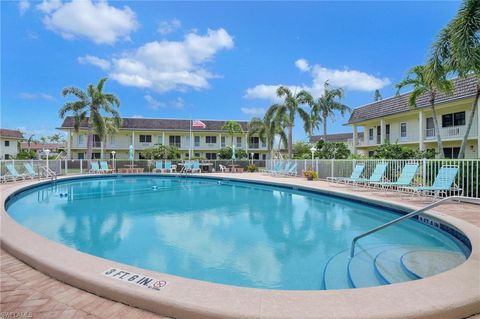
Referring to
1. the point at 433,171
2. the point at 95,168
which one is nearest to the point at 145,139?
the point at 95,168

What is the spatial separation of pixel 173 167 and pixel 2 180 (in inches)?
521

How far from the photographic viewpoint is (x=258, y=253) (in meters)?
5.68

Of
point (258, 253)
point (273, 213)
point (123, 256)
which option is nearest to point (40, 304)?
point (123, 256)

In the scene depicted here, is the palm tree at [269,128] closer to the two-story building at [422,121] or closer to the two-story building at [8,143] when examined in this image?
the two-story building at [422,121]

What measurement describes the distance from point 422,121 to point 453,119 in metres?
1.97

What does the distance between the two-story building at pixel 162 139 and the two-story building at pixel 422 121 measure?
48.4ft

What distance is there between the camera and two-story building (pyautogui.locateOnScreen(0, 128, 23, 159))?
4181 centimetres

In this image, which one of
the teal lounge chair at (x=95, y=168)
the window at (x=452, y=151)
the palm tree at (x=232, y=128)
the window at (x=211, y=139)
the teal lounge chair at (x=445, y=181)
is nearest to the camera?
the teal lounge chair at (x=445, y=181)

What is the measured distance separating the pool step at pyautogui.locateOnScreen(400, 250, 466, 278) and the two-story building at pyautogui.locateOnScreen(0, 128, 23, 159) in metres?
48.7

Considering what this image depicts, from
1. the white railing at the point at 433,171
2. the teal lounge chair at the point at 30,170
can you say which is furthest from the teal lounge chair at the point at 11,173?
the white railing at the point at 433,171

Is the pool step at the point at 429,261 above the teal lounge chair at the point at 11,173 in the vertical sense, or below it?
below

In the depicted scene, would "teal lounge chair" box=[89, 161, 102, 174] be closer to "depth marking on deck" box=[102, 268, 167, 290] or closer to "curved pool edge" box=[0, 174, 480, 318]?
"curved pool edge" box=[0, 174, 480, 318]

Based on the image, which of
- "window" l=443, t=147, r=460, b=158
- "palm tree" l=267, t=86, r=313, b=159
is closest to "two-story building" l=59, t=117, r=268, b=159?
"palm tree" l=267, t=86, r=313, b=159

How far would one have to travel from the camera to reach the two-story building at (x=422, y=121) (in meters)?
→ 20.8
